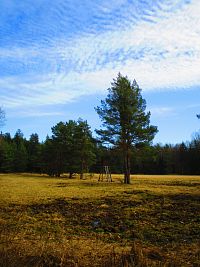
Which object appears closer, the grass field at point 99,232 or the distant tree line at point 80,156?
the grass field at point 99,232

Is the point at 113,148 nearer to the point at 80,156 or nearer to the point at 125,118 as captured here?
the point at 125,118

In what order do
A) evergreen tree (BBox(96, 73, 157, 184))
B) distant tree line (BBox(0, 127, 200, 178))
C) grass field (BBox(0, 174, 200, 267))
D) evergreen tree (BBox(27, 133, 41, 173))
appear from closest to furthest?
grass field (BBox(0, 174, 200, 267)) < evergreen tree (BBox(96, 73, 157, 184)) < distant tree line (BBox(0, 127, 200, 178)) < evergreen tree (BBox(27, 133, 41, 173))

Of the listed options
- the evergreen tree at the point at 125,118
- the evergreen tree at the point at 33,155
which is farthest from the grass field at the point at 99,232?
the evergreen tree at the point at 33,155

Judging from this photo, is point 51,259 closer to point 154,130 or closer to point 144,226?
point 144,226

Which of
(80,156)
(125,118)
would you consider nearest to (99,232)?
(125,118)

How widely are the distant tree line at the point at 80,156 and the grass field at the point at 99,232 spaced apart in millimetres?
25106

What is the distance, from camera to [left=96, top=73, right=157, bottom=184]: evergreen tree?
44.1m

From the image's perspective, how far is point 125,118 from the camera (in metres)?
44.1

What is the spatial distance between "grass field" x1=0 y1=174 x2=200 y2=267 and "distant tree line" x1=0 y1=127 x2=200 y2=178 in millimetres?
25106

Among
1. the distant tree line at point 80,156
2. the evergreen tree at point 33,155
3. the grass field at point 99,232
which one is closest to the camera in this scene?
the grass field at point 99,232

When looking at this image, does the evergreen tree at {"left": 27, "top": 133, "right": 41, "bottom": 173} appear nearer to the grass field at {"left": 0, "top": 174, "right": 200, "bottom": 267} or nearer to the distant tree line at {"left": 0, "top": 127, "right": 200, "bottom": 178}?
the distant tree line at {"left": 0, "top": 127, "right": 200, "bottom": 178}

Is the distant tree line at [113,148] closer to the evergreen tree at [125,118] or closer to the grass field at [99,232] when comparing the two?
the evergreen tree at [125,118]

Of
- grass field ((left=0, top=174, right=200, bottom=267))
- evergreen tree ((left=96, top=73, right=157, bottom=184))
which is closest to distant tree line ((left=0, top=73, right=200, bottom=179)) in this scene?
evergreen tree ((left=96, top=73, right=157, bottom=184))

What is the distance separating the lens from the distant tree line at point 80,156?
54.1m
